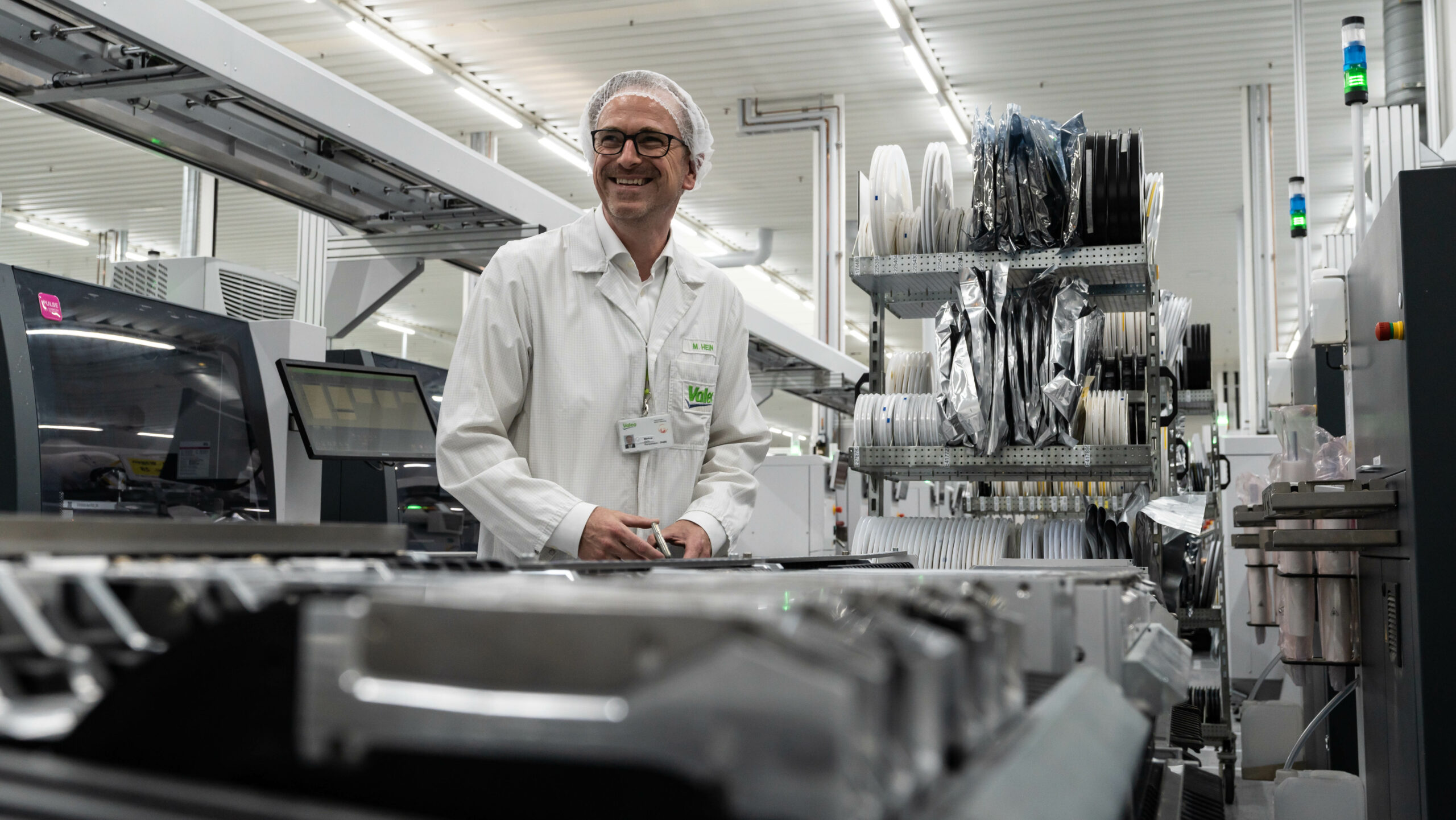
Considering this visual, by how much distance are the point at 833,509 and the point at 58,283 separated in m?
5.91

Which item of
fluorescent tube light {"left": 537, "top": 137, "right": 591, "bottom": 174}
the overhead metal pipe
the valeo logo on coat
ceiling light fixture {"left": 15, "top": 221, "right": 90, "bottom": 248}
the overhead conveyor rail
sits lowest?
the valeo logo on coat

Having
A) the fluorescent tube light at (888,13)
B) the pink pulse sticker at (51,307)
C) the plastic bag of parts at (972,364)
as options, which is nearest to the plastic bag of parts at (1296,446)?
the plastic bag of parts at (972,364)

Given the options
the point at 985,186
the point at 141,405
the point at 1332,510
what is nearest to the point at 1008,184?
the point at 985,186

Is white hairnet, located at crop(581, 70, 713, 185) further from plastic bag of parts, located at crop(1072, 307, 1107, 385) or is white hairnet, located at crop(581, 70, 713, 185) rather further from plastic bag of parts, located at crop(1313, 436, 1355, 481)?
plastic bag of parts, located at crop(1313, 436, 1355, 481)

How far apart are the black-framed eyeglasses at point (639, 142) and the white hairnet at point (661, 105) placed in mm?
45

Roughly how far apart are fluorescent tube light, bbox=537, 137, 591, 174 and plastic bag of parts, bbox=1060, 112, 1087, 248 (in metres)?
7.45

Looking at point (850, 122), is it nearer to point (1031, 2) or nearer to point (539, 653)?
point (1031, 2)

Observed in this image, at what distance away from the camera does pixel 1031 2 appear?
7.78 metres

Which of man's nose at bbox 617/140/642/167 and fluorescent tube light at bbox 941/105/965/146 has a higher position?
fluorescent tube light at bbox 941/105/965/146

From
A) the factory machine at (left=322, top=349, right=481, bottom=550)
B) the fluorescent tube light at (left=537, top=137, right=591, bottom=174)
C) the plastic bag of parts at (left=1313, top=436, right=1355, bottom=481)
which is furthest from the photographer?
the fluorescent tube light at (left=537, top=137, right=591, bottom=174)

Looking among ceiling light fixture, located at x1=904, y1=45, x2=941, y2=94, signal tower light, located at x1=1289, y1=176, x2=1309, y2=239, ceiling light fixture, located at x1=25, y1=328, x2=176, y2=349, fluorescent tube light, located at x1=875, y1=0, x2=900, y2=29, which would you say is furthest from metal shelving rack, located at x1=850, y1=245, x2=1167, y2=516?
ceiling light fixture, located at x1=904, y1=45, x2=941, y2=94

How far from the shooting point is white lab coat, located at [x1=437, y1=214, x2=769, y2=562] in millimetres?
2010

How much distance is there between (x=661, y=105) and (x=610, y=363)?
0.49 meters

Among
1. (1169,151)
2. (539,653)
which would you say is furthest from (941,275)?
(1169,151)
